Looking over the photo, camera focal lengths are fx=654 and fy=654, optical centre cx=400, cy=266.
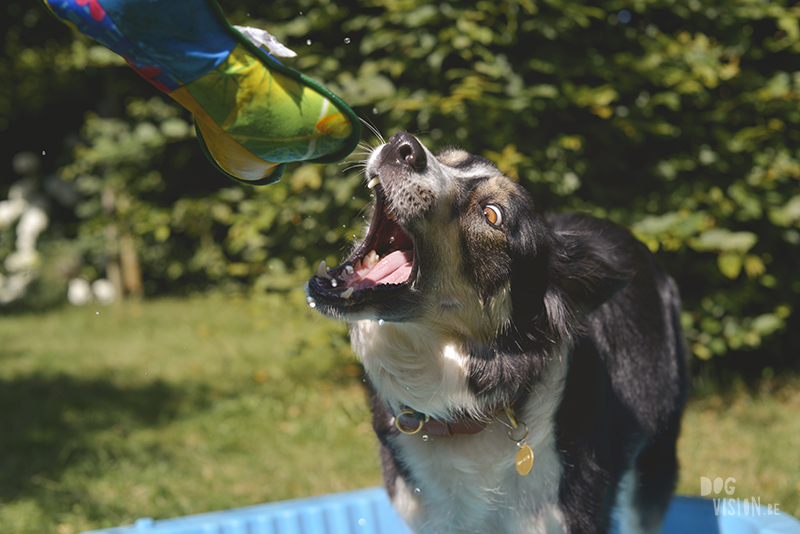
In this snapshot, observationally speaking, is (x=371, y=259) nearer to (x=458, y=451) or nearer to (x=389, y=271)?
(x=389, y=271)

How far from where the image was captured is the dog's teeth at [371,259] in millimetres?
2100

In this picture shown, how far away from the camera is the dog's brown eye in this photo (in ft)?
6.61

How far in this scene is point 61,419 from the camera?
14.6 ft

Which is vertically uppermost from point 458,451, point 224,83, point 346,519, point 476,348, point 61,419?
point 224,83

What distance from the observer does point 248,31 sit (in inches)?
69.3

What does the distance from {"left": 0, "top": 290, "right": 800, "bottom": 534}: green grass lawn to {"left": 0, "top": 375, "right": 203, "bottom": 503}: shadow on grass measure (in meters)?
0.01

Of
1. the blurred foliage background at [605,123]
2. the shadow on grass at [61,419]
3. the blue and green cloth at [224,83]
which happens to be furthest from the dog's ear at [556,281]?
the shadow on grass at [61,419]

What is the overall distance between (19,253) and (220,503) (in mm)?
6051

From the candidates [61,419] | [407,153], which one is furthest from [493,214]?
[61,419]

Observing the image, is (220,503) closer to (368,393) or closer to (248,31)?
(368,393)

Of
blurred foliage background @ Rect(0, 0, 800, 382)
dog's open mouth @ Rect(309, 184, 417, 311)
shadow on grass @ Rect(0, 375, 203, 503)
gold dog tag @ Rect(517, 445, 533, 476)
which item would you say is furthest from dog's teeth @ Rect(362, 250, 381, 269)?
shadow on grass @ Rect(0, 375, 203, 503)

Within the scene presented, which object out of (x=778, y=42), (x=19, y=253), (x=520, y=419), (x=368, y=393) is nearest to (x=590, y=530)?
(x=520, y=419)

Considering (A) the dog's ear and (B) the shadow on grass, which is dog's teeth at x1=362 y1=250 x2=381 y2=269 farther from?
(B) the shadow on grass

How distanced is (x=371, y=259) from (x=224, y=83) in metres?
0.73
